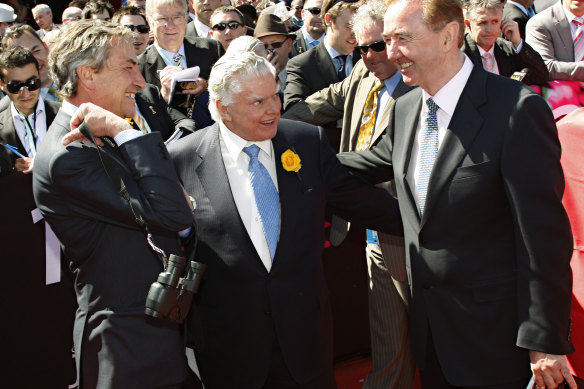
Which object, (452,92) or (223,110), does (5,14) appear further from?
(452,92)

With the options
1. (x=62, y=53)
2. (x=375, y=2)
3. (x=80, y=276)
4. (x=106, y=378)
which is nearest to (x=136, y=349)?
(x=106, y=378)

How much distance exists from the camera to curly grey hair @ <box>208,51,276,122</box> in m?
0.79

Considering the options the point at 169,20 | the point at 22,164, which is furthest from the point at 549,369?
the point at 169,20

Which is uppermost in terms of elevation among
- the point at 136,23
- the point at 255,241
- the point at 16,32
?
the point at 16,32

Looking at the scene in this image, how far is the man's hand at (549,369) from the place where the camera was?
2.55m

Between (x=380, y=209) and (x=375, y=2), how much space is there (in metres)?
1.27

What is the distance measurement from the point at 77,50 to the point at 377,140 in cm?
161

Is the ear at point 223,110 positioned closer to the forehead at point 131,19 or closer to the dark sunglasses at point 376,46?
the dark sunglasses at point 376,46

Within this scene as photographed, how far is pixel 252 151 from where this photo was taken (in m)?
2.98

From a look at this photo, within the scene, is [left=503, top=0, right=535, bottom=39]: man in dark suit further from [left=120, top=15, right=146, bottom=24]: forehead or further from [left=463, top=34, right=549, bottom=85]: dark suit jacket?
[left=120, top=15, right=146, bottom=24]: forehead

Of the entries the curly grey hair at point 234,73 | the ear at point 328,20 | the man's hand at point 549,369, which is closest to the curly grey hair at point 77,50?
the curly grey hair at point 234,73

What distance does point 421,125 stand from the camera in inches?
109

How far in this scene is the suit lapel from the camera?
8.39 ft

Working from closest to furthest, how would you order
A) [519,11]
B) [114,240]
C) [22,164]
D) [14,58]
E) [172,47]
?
1. [114,240]
2. [22,164]
3. [14,58]
4. [172,47]
5. [519,11]
